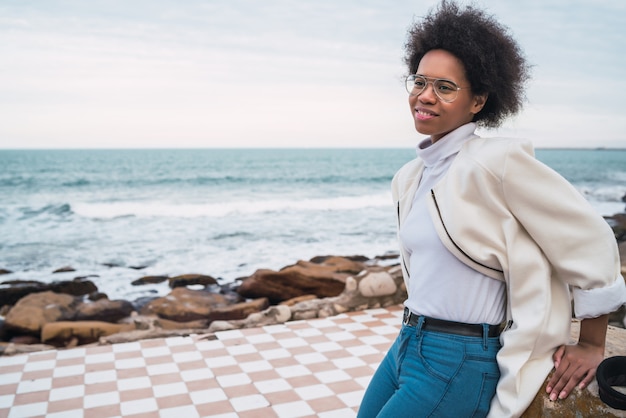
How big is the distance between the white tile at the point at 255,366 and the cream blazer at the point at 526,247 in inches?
124

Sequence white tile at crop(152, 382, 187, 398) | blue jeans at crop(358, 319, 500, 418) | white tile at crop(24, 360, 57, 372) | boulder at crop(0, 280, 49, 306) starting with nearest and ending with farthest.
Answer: blue jeans at crop(358, 319, 500, 418) → white tile at crop(152, 382, 187, 398) → white tile at crop(24, 360, 57, 372) → boulder at crop(0, 280, 49, 306)

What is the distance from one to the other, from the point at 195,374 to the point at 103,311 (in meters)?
3.14

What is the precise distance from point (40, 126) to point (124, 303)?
30114mm

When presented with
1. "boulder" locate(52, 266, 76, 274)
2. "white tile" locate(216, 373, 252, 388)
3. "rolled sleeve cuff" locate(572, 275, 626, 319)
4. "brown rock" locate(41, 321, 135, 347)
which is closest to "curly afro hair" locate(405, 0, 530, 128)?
"rolled sleeve cuff" locate(572, 275, 626, 319)

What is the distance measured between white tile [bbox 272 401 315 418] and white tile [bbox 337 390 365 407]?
0.81ft

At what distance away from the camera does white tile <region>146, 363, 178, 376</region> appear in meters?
4.36

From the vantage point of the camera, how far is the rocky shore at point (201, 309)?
5.45 m

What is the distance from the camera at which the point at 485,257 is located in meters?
1.39

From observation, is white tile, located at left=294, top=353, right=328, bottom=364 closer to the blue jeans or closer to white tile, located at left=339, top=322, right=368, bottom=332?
white tile, located at left=339, top=322, right=368, bottom=332

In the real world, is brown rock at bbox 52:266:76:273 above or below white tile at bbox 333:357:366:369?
below

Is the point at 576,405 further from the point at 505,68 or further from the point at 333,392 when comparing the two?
the point at 333,392

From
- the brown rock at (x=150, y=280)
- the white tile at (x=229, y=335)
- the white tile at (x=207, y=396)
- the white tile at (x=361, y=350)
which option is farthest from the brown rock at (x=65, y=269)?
the white tile at (x=207, y=396)

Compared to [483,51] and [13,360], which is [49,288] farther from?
[483,51]

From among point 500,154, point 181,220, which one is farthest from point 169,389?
point 181,220
